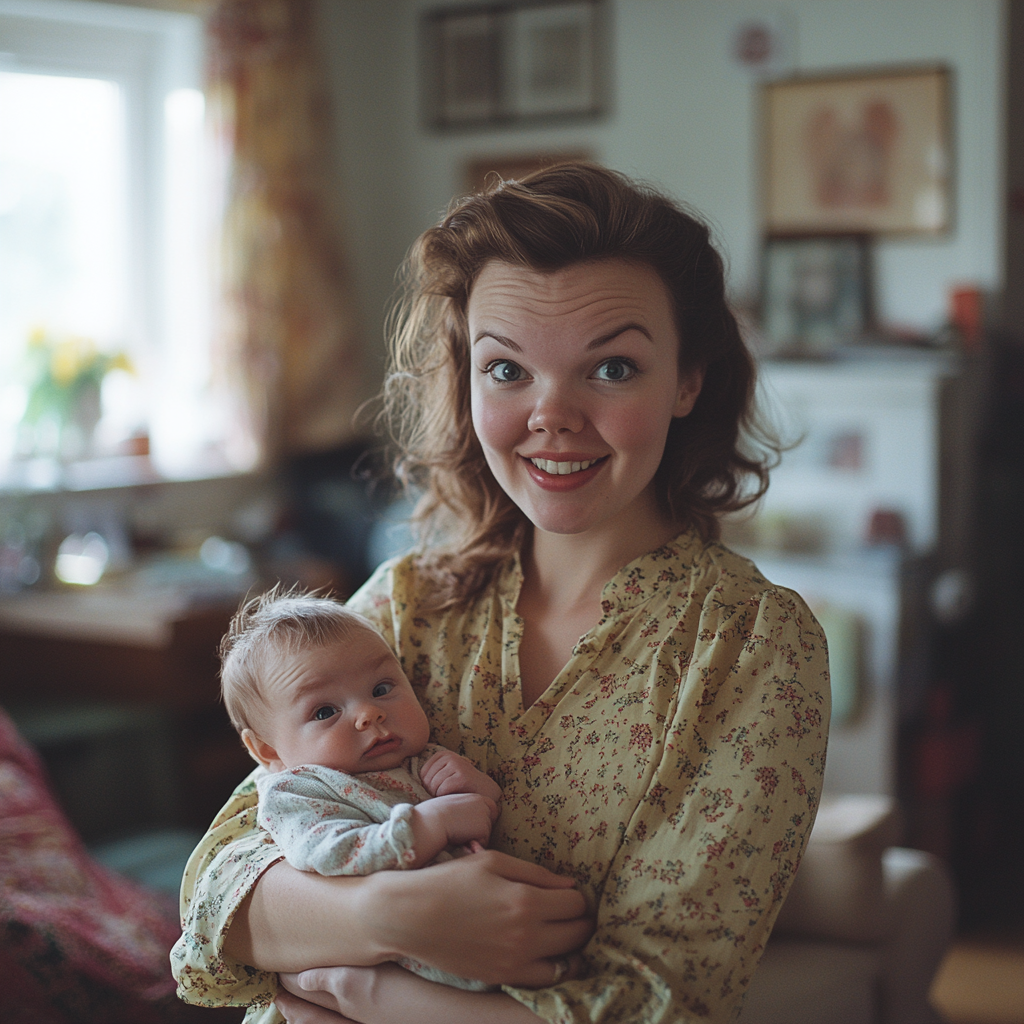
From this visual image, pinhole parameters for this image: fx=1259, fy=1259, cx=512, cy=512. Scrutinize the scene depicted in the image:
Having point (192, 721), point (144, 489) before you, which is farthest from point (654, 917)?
point (144, 489)

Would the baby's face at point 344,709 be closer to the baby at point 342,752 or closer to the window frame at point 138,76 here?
the baby at point 342,752

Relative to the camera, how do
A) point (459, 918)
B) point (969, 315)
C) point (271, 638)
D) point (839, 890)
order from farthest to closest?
point (969, 315) → point (839, 890) → point (271, 638) → point (459, 918)

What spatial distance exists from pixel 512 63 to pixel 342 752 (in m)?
3.48

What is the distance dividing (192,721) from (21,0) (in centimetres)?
221

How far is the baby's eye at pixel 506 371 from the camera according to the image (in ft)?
4.20

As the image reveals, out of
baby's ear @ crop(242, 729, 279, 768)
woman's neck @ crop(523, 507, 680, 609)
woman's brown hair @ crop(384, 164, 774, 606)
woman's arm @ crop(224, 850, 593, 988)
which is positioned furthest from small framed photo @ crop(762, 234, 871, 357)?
woman's arm @ crop(224, 850, 593, 988)

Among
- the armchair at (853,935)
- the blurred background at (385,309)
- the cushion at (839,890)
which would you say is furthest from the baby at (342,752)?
the blurred background at (385,309)

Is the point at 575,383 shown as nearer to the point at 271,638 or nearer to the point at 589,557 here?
the point at 589,557

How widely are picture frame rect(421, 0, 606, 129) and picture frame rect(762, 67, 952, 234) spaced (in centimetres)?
67

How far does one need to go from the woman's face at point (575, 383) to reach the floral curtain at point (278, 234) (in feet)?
9.78

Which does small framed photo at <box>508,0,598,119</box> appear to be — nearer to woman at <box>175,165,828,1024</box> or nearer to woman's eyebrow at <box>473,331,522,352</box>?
woman at <box>175,165,828,1024</box>

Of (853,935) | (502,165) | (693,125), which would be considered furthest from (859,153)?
(853,935)

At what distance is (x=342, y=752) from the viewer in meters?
1.27

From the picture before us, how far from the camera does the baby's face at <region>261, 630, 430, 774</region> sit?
1.27 metres
